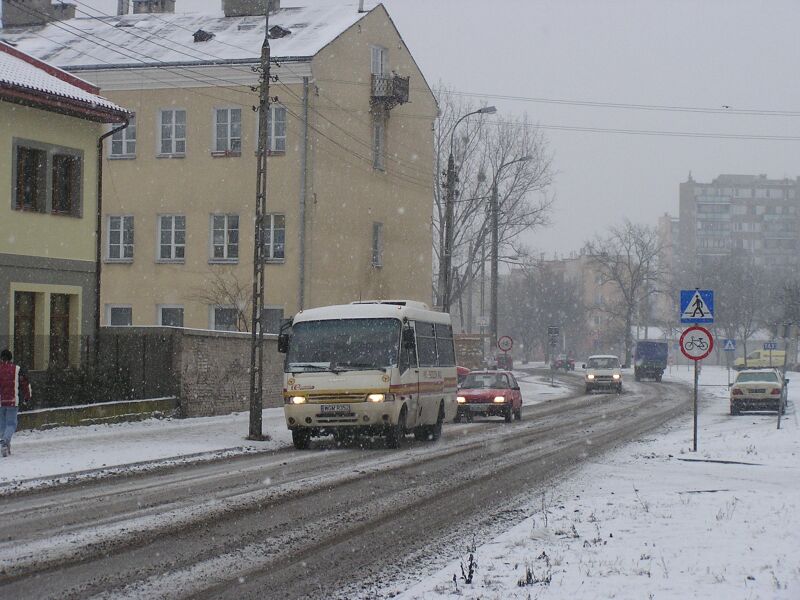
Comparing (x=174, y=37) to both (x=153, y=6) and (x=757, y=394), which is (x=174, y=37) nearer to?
(x=153, y=6)

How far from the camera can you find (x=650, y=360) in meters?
81.8

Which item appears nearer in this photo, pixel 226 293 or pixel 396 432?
pixel 396 432

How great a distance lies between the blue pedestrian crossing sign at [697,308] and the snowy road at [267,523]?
3.27 m

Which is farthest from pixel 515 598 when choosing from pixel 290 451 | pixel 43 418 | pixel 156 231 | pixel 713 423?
pixel 156 231

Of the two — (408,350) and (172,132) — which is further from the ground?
(172,132)

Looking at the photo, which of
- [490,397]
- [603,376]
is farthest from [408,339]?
[603,376]

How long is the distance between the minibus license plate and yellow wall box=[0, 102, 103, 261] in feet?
31.8

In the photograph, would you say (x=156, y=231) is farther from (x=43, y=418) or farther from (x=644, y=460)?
(x=644, y=460)

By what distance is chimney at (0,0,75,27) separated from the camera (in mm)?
51031

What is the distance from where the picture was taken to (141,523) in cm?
1179

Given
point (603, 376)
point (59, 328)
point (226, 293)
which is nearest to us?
point (59, 328)

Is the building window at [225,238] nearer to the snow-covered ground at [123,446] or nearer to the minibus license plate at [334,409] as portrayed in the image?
the snow-covered ground at [123,446]

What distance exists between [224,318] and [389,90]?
1149cm

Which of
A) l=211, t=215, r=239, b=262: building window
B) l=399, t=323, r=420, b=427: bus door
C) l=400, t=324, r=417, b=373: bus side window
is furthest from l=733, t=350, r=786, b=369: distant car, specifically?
l=400, t=324, r=417, b=373: bus side window
